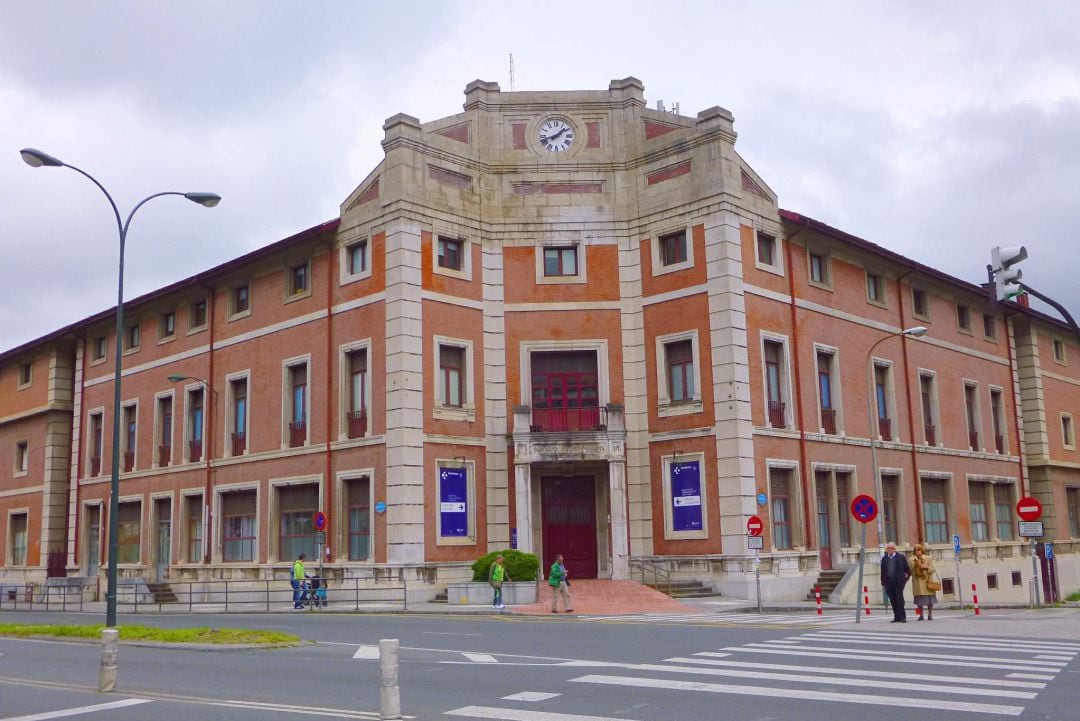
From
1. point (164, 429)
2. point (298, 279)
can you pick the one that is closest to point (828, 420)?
point (298, 279)

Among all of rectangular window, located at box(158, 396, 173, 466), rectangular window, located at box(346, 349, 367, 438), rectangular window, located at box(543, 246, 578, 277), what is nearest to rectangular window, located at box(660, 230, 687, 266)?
rectangular window, located at box(543, 246, 578, 277)

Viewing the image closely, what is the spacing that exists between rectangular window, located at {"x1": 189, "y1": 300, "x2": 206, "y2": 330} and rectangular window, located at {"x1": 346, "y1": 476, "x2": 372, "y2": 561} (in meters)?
11.5

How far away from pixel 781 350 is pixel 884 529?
7.78 m

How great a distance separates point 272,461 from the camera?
121 feet

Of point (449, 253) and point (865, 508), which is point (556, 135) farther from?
→ point (865, 508)

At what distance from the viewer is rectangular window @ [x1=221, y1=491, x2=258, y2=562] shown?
124ft

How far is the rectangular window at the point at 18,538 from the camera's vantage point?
5081cm

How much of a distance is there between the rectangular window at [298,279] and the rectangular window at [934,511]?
2340cm

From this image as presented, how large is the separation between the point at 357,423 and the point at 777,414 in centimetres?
1317

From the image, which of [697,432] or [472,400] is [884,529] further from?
[472,400]

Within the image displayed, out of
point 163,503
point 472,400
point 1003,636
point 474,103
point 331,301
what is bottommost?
point 1003,636

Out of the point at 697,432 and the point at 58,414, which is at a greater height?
the point at 58,414

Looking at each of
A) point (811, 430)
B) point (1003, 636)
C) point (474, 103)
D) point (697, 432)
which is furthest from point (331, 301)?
point (1003, 636)

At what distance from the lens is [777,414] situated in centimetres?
3403
